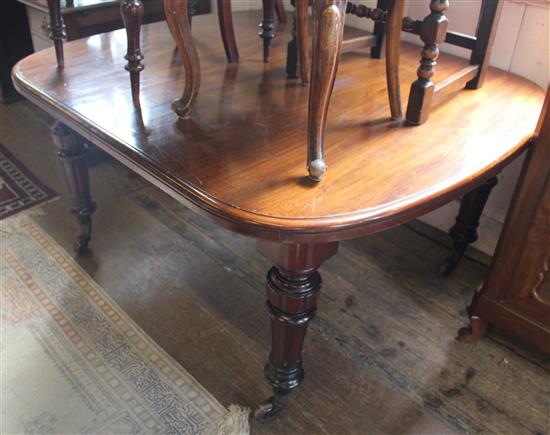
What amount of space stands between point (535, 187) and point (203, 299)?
0.85m

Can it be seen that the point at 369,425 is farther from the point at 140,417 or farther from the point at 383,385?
the point at 140,417

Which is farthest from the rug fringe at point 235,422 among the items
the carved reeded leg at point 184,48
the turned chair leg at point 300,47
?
the turned chair leg at point 300,47

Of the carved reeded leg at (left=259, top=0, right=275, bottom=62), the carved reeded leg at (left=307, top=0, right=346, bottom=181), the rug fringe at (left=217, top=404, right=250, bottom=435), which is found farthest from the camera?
the carved reeded leg at (left=259, top=0, right=275, bottom=62)

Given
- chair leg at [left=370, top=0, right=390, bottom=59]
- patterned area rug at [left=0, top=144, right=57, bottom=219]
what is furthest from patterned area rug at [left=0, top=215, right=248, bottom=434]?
chair leg at [left=370, top=0, right=390, bottom=59]

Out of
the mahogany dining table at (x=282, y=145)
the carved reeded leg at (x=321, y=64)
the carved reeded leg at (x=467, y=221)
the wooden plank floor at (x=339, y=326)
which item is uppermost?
the carved reeded leg at (x=321, y=64)

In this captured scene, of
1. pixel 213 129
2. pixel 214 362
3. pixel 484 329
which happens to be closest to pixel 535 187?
pixel 484 329

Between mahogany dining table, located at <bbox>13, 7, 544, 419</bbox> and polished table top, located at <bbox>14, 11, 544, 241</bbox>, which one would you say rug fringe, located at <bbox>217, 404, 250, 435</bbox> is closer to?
mahogany dining table, located at <bbox>13, 7, 544, 419</bbox>

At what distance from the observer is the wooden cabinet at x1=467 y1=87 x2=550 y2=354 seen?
1045 millimetres

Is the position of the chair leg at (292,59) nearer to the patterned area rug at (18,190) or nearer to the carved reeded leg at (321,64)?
the carved reeded leg at (321,64)

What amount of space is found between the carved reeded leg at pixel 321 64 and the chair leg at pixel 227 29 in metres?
0.60

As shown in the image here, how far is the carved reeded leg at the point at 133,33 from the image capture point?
3.24 ft

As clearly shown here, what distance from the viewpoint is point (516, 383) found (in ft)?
4.04

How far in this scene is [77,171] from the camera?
138 cm

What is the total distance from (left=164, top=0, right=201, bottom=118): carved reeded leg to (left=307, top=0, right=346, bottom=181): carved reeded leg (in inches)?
12.6
